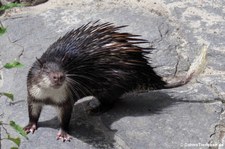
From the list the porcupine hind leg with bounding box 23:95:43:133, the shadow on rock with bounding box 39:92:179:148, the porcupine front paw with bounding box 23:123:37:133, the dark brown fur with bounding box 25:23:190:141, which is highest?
the dark brown fur with bounding box 25:23:190:141

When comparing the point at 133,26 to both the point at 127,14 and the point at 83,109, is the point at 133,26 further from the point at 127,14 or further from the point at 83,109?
the point at 83,109

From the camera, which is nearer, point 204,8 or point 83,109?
point 83,109

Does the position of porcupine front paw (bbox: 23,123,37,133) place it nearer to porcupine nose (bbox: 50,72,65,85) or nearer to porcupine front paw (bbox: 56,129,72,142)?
porcupine front paw (bbox: 56,129,72,142)

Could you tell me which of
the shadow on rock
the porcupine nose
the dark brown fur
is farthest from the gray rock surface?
the porcupine nose

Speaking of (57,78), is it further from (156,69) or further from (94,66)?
(156,69)

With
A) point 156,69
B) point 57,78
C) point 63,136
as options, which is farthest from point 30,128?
point 156,69

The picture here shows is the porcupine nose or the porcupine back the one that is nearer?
the porcupine nose

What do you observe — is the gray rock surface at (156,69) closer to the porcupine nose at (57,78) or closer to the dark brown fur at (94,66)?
the dark brown fur at (94,66)

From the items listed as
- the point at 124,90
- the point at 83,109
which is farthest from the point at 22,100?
the point at 124,90
